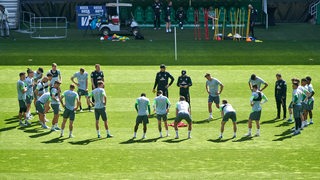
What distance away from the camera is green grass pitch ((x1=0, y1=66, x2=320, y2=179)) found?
1091 inches

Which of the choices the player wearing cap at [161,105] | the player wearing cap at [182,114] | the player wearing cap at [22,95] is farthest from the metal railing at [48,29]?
the player wearing cap at [182,114]

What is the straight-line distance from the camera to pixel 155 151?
30.4 metres

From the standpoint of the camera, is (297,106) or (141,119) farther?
(297,106)

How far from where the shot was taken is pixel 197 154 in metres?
30.0

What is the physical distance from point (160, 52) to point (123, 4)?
401 inches

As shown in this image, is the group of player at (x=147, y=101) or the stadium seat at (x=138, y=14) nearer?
the group of player at (x=147, y=101)

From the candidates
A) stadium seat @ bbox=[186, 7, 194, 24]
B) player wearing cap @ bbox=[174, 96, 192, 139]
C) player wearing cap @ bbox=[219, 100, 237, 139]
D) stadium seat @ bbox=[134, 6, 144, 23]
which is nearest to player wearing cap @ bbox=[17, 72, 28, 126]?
player wearing cap @ bbox=[174, 96, 192, 139]

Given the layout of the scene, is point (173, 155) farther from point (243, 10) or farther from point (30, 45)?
point (243, 10)

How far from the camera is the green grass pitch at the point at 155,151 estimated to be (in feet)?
90.9

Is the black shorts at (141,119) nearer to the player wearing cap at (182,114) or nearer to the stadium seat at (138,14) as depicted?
the player wearing cap at (182,114)

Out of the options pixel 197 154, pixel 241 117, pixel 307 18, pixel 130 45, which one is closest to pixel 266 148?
pixel 197 154

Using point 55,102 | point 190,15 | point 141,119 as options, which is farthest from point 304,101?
point 190,15

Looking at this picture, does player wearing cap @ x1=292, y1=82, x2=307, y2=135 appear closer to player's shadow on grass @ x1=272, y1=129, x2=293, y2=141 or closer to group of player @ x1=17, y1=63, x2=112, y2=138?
player's shadow on grass @ x1=272, y1=129, x2=293, y2=141

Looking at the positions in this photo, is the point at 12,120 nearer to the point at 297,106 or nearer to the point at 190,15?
the point at 297,106
